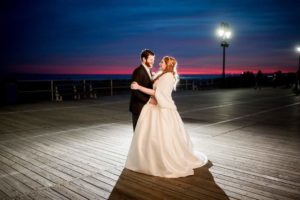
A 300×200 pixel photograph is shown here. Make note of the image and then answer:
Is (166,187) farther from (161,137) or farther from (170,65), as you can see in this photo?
(170,65)

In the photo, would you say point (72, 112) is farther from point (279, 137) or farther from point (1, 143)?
point (279, 137)

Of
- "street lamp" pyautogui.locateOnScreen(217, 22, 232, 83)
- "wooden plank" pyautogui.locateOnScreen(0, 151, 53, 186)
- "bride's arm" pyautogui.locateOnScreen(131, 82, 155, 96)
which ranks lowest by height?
"wooden plank" pyautogui.locateOnScreen(0, 151, 53, 186)

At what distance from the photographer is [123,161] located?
4.93 metres

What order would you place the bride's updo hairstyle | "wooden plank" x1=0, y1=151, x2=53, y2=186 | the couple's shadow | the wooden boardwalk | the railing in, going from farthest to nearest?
the railing → the bride's updo hairstyle → "wooden plank" x1=0, y1=151, x2=53, y2=186 → the wooden boardwalk → the couple's shadow

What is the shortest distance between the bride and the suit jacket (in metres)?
0.37

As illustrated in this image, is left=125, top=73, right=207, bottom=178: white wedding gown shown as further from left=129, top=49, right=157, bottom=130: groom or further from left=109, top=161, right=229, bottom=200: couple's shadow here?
left=129, top=49, right=157, bottom=130: groom

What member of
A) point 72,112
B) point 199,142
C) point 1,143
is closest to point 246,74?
point 72,112

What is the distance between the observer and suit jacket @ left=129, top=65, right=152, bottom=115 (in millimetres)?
4750

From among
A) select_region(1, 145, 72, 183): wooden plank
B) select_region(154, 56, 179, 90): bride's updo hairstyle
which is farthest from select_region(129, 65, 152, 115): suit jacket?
select_region(1, 145, 72, 183): wooden plank

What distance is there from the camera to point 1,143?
6.09 metres

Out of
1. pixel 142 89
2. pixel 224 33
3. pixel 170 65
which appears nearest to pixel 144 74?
pixel 142 89

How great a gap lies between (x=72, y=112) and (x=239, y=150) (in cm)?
670

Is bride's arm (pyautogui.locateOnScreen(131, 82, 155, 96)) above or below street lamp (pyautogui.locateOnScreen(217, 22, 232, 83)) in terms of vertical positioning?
below

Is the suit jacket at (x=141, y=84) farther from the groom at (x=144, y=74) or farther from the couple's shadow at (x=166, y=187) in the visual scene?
the couple's shadow at (x=166, y=187)
